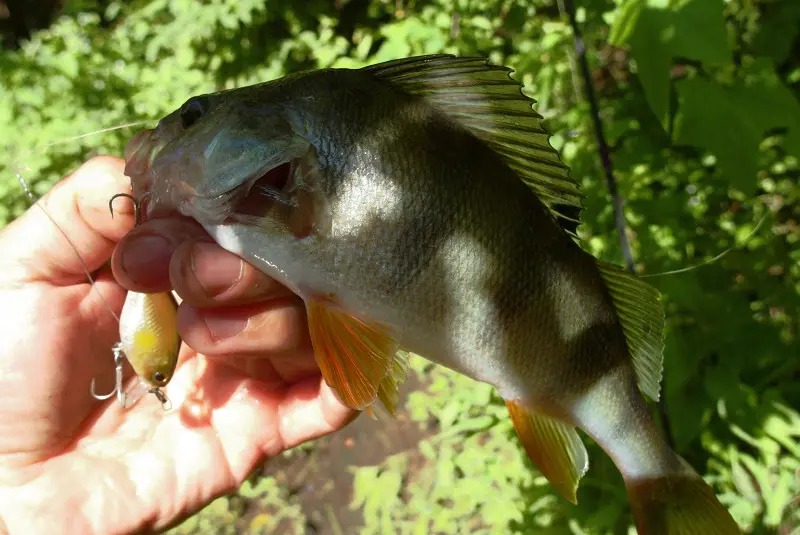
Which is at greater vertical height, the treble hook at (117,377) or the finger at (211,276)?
the finger at (211,276)

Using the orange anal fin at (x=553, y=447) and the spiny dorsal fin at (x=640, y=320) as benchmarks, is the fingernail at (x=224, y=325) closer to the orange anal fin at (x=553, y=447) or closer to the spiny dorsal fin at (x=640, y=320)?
the orange anal fin at (x=553, y=447)

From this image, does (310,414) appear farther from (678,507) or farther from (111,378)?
(678,507)

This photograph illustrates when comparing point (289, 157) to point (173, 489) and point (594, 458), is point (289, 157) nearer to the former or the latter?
point (173, 489)

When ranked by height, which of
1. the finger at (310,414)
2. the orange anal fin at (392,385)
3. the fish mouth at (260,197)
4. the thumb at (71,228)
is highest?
the fish mouth at (260,197)

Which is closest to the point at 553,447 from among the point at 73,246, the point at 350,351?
the point at 350,351

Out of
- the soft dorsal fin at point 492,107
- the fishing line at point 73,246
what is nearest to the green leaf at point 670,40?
the soft dorsal fin at point 492,107

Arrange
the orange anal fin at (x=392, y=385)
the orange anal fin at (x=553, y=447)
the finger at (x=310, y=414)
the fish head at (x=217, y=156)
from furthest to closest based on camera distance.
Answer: the finger at (x=310, y=414)
the orange anal fin at (x=553, y=447)
the orange anal fin at (x=392, y=385)
the fish head at (x=217, y=156)

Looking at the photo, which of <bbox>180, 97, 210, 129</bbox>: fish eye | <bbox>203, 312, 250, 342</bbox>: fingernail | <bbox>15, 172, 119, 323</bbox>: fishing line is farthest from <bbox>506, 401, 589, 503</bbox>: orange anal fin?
<bbox>15, 172, 119, 323</bbox>: fishing line
